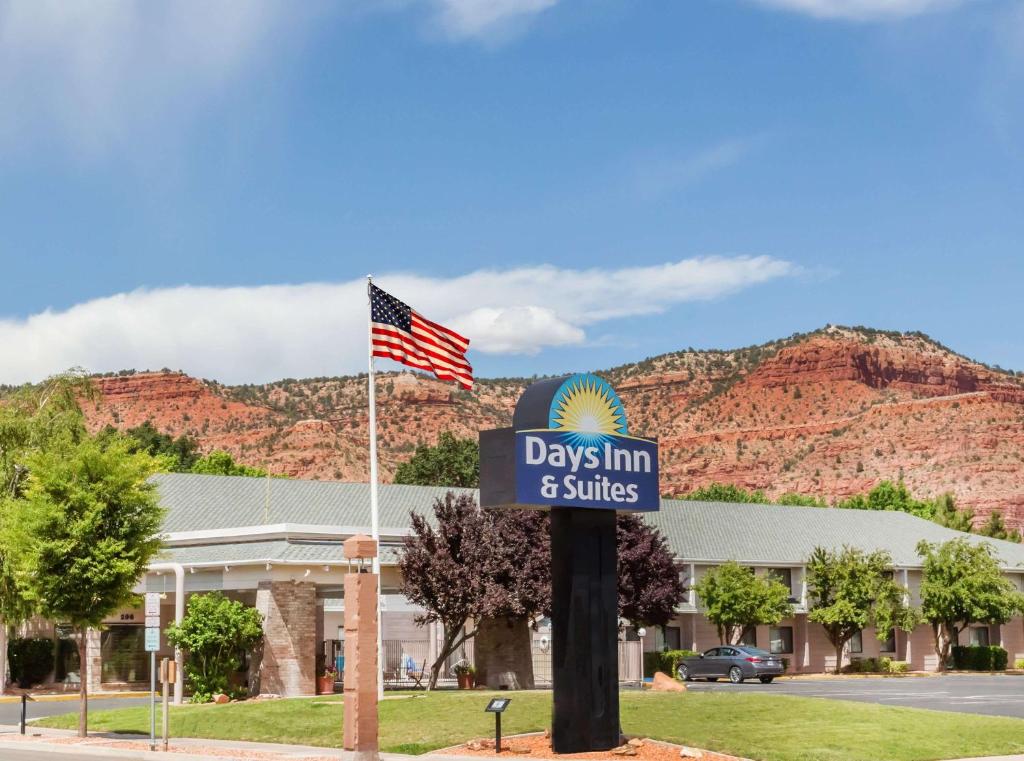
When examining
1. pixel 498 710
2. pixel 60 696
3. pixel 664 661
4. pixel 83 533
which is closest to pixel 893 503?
pixel 664 661

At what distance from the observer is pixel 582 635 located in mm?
24531

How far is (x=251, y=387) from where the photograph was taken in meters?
154

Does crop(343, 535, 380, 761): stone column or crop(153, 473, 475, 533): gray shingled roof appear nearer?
crop(343, 535, 380, 761): stone column

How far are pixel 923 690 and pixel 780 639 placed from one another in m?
18.5

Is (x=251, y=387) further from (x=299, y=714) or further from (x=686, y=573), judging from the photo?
(x=299, y=714)

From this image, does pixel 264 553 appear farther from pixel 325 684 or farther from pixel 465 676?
pixel 465 676

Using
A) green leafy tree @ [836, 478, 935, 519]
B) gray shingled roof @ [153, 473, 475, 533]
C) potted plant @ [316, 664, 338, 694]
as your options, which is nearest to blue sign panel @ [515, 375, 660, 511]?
potted plant @ [316, 664, 338, 694]

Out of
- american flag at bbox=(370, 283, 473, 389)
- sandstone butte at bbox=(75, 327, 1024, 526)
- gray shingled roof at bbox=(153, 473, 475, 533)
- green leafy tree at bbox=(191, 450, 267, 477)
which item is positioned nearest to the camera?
american flag at bbox=(370, 283, 473, 389)

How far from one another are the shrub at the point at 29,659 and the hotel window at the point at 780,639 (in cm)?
3131

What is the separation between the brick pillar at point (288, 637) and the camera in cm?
4112

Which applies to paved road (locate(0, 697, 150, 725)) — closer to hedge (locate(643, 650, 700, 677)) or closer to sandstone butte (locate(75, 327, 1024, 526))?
hedge (locate(643, 650, 700, 677))

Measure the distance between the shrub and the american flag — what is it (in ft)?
72.0

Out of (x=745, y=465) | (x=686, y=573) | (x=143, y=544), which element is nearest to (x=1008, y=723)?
(x=143, y=544)

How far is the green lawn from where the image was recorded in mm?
25578
